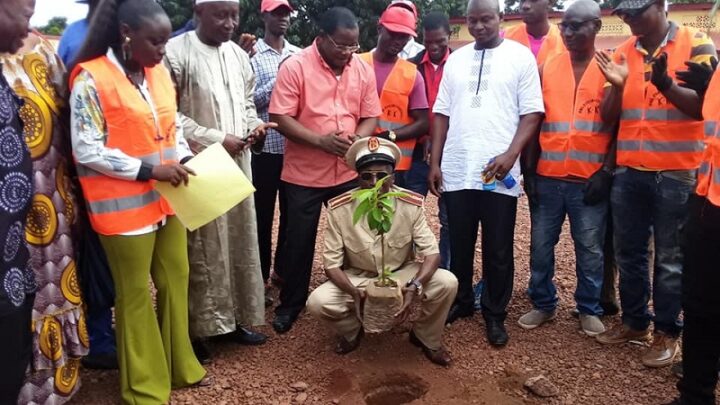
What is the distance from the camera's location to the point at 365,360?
3861 mm

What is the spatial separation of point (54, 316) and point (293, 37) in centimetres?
1251

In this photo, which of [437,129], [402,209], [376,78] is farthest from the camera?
[376,78]

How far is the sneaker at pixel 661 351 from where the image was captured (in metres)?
3.71

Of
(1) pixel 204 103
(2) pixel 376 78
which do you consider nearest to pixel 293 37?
(2) pixel 376 78

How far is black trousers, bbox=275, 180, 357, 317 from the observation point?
415 centimetres

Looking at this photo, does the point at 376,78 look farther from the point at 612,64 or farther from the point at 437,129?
the point at 612,64

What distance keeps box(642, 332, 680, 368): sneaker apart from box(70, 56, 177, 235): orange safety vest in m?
2.96

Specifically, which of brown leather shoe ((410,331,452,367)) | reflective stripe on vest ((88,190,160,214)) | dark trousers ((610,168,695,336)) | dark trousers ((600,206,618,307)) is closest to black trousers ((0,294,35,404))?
reflective stripe on vest ((88,190,160,214))

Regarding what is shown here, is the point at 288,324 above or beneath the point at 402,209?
beneath

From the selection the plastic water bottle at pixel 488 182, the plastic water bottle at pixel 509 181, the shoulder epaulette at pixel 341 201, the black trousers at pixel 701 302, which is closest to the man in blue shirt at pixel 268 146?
the shoulder epaulette at pixel 341 201

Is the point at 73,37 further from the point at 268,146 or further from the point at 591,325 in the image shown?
the point at 591,325

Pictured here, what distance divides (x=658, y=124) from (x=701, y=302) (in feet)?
3.71

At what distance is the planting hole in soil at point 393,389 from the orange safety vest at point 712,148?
1811 mm

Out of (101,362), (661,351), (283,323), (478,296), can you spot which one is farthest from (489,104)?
(101,362)
